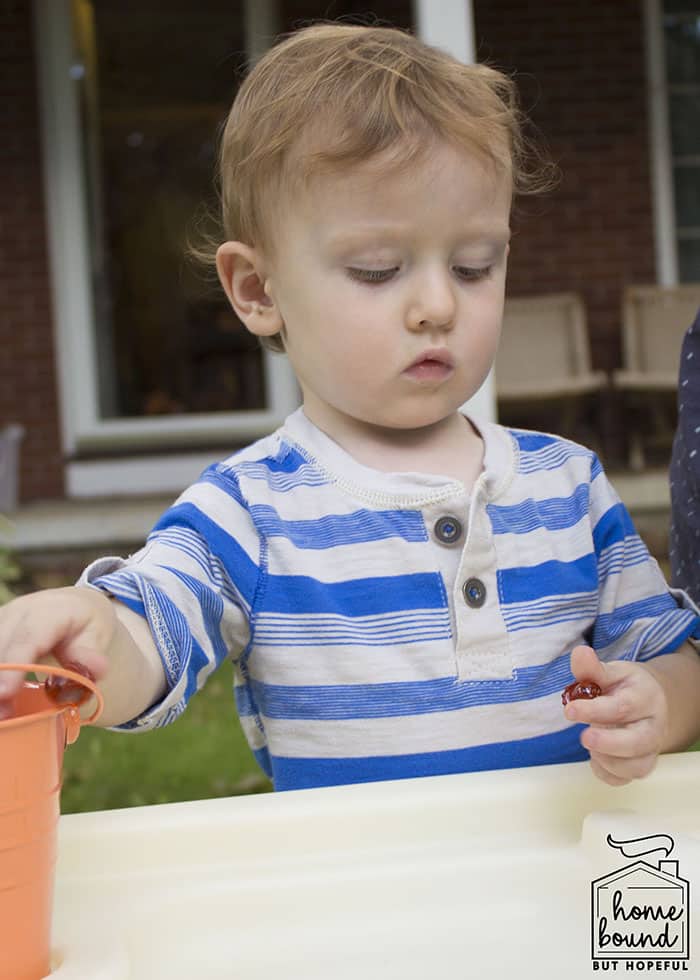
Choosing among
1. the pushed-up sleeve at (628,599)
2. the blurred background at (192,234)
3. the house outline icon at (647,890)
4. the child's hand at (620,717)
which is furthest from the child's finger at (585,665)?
the blurred background at (192,234)

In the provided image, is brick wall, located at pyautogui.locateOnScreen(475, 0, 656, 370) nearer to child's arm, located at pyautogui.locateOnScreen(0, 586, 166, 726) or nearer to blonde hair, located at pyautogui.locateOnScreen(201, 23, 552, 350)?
blonde hair, located at pyautogui.locateOnScreen(201, 23, 552, 350)

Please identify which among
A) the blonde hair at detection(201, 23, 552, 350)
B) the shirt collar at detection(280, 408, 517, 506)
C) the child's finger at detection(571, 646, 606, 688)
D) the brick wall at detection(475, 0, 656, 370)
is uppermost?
the brick wall at detection(475, 0, 656, 370)

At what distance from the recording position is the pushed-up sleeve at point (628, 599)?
1.29 metres

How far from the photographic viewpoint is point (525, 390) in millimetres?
6895

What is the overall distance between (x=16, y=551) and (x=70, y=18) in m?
2.93

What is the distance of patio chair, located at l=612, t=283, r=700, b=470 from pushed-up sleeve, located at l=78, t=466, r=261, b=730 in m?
6.07

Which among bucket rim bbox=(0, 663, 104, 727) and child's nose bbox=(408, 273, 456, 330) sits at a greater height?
child's nose bbox=(408, 273, 456, 330)

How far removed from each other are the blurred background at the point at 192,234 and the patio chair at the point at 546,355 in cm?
1

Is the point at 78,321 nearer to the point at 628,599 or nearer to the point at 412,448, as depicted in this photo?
the point at 412,448

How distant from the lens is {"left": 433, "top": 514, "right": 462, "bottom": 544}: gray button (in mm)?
1279

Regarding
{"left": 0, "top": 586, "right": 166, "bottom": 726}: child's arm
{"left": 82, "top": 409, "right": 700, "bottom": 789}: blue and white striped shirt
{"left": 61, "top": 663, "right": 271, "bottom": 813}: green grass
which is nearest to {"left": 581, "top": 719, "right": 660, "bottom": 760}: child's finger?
{"left": 82, "top": 409, "right": 700, "bottom": 789}: blue and white striped shirt

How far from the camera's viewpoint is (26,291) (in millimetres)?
6773

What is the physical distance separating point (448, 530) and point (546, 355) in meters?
6.15

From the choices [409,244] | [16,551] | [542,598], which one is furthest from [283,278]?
[16,551]
